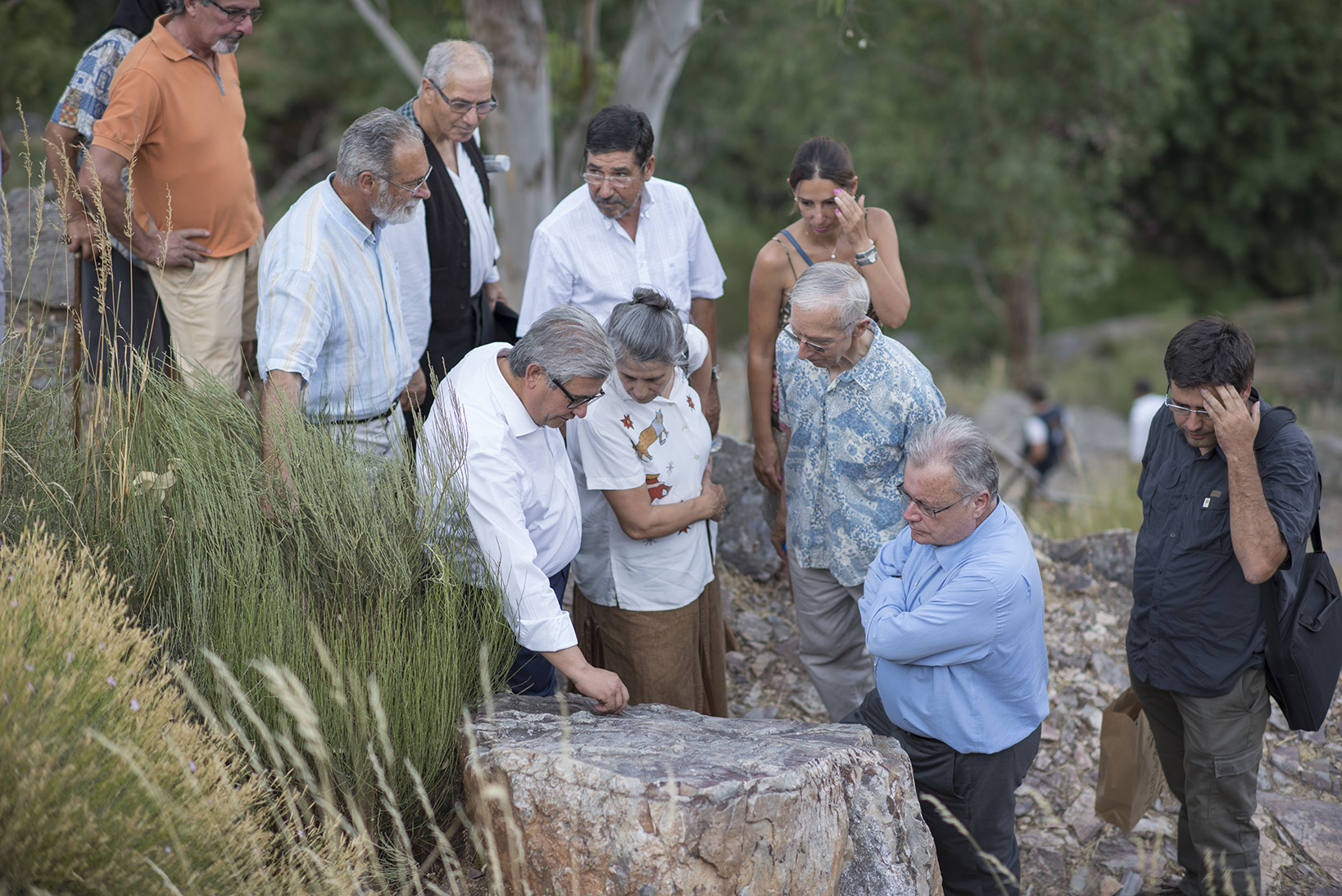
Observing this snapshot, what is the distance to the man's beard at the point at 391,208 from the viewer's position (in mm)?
3254

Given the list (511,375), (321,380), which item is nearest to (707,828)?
(511,375)

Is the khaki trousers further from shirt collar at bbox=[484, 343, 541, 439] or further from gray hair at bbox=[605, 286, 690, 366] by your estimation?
gray hair at bbox=[605, 286, 690, 366]

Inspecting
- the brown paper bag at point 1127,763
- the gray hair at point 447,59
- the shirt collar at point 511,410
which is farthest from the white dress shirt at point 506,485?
the brown paper bag at point 1127,763

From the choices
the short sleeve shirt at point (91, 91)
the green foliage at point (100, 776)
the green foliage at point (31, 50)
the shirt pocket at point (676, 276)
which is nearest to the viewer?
the green foliage at point (100, 776)

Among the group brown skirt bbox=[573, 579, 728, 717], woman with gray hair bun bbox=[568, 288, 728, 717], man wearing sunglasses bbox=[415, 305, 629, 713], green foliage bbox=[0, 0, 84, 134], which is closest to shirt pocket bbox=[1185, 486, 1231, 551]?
woman with gray hair bun bbox=[568, 288, 728, 717]

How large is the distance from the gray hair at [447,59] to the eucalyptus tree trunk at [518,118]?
2902 millimetres

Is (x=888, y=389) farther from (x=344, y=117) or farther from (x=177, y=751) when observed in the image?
(x=344, y=117)

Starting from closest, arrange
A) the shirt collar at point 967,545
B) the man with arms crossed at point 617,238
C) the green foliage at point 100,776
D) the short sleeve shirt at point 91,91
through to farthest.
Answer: the green foliage at point 100,776, the shirt collar at point 967,545, the short sleeve shirt at point 91,91, the man with arms crossed at point 617,238

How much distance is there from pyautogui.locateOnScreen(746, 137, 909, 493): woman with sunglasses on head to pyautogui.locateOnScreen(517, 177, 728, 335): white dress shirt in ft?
1.05

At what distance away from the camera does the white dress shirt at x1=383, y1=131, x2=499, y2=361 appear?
3.83 metres

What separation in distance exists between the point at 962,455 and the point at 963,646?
0.54m

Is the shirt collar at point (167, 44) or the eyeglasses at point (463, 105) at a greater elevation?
the shirt collar at point (167, 44)

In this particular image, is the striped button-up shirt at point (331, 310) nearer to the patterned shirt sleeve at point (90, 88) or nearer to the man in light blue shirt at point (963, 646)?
the patterned shirt sleeve at point (90, 88)

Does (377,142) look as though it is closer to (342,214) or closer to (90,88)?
(342,214)
